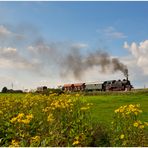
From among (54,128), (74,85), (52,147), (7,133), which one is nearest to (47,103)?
(7,133)

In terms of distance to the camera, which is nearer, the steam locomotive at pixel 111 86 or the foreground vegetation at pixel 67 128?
the foreground vegetation at pixel 67 128

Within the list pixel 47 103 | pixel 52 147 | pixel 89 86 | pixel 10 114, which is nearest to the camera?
pixel 52 147

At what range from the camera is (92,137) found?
9.16 metres

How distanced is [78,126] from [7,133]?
1538 millimetres

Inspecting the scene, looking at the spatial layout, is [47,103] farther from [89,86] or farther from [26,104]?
[89,86]

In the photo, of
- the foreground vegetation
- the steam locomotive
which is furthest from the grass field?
the steam locomotive

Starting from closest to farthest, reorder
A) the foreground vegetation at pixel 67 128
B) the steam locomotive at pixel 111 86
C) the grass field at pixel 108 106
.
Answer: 1. the foreground vegetation at pixel 67 128
2. the grass field at pixel 108 106
3. the steam locomotive at pixel 111 86

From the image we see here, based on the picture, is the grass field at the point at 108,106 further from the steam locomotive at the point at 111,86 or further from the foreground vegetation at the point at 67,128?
the steam locomotive at the point at 111,86

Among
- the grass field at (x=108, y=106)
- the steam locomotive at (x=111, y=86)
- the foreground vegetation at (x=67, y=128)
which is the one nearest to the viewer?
the foreground vegetation at (x=67, y=128)

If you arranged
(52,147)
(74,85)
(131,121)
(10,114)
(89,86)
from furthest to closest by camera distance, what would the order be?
(74,85) → (89,86) → (10,114) → (131,121) → (52,147)

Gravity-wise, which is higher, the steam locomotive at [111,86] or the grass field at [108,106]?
the steam locomotive at [111,86]

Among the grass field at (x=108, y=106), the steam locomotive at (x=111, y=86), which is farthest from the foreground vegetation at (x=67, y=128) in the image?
the steam locomotive at (x=111, y=86)

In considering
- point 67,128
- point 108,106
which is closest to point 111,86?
point 108,106

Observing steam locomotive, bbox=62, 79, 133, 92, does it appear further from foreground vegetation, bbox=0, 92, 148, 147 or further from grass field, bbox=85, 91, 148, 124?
foreground vegetation, bbox=0, 92, 148, 147
